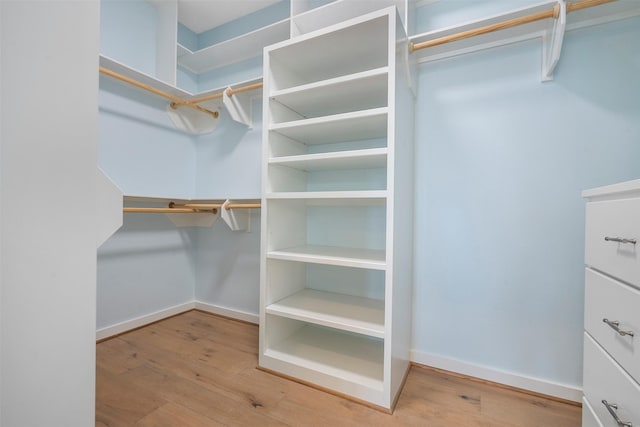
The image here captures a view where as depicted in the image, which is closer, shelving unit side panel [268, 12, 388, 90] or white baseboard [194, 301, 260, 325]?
shelving unit side panel [268, 12, 388, 90]

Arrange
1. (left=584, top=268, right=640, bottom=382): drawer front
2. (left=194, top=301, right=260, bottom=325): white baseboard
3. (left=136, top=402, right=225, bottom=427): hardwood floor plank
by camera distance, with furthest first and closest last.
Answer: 1. (left=194, top=301, right=260, bottom=325): white baseboard
2. (left=136, top=402, right=225, bottom=427): hardwood floor plank
3. (left=584, top=268, right=640, bottom=382): drawer front

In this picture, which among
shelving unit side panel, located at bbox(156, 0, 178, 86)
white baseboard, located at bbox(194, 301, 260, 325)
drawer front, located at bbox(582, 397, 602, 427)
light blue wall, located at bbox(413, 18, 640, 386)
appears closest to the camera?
drawer front, located at bbox(582, 397, 602, 427)

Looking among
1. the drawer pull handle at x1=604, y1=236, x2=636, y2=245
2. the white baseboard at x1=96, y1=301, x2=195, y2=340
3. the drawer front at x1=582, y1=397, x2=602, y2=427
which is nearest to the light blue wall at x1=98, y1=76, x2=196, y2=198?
the white baseboard at x1=96, y1=301, x2=195, y2=340

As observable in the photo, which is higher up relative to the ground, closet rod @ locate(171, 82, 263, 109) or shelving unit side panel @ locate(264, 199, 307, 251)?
closet rod @ locate(171, 82, 263, 109)

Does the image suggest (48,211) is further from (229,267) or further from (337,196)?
(229,267)

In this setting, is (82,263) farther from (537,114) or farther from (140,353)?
(537,114)

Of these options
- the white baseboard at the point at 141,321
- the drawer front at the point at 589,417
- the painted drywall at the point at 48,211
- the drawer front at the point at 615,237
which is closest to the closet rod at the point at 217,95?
the painted drywall at the point at 48,211

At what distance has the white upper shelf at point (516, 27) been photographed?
1.14m

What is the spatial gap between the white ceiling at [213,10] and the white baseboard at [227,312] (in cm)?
224

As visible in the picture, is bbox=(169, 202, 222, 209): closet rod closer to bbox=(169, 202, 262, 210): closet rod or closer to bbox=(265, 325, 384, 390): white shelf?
bbox=(169, 202, 262, 210): closet rod

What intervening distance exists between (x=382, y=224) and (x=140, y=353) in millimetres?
1590

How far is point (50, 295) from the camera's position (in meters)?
0.50

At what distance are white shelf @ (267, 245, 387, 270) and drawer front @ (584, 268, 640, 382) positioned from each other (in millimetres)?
656

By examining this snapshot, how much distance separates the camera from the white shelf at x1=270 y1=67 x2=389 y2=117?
1229 millimetres
